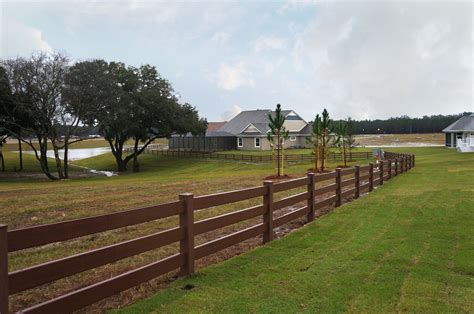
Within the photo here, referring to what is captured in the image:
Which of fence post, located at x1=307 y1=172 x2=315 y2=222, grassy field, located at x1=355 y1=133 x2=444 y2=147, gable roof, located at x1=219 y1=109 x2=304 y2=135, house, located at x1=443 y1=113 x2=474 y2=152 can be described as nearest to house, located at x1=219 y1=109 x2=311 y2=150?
gable roof, located at x1=219 y1=109 x2=304 y2=135

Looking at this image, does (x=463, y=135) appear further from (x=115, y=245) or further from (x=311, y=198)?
(x=115, y=245)

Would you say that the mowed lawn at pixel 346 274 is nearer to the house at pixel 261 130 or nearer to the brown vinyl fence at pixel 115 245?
the brown vinyl fence at pixel 115 245

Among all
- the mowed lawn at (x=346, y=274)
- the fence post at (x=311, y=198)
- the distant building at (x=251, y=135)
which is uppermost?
the distant building at (x=251, y=135)

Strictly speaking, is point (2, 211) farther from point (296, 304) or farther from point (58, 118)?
point (58, 118)

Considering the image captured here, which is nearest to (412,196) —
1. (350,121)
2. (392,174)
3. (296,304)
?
(392,174)

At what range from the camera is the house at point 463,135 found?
4700 cm

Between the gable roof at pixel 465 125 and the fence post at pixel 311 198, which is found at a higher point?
the gable roof at pixel 465 125

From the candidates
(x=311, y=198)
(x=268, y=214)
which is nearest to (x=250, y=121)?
(x=311, y=198)

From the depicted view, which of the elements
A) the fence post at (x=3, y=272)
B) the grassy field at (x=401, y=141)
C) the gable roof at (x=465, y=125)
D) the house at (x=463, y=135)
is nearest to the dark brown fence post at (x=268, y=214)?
the fence post at (x=3, y=272)

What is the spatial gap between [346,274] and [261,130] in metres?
59.6

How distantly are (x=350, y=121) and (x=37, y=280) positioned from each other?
3478cm

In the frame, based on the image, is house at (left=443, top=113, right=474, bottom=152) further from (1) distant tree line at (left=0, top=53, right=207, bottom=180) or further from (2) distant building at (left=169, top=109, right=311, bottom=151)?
(1) distant tree line at (left=0, top=53, right=207, bottom=180)

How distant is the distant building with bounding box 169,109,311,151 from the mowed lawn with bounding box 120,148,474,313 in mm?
55841

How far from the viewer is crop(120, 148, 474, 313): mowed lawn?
4555 mm
